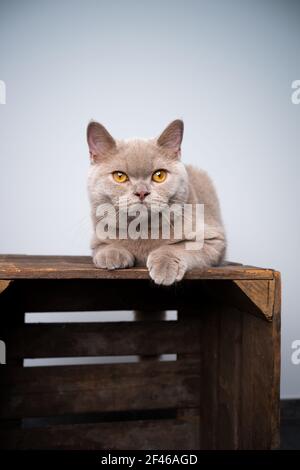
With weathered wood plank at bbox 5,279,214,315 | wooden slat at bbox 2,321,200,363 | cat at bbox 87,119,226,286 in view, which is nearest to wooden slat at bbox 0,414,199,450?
wooden slat at bbox 2,321,200,363

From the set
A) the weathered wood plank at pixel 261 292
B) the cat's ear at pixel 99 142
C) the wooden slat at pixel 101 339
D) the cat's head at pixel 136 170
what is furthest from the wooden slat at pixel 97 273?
the wooden slat at pixel 101 339

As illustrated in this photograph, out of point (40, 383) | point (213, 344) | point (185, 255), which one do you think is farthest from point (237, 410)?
point (40, 383)

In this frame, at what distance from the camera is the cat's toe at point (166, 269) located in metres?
0.97

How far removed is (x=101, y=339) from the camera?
5.04 feet

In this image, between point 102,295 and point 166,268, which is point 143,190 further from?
point 102,295

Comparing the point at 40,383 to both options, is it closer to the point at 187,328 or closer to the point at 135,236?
the point at 187,328

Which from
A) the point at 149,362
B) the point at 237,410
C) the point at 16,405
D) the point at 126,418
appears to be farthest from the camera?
the point at 126,418

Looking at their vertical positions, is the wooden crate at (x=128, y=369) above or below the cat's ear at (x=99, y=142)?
below

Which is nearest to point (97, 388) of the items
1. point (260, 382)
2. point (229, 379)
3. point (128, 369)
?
point (128, 369)

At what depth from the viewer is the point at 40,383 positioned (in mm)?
1479

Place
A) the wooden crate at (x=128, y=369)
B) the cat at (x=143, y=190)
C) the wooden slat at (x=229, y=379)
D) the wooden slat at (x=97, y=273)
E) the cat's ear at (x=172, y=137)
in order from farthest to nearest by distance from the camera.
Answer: the wooden crate at (x=128, y=369) → the wooden slat at (x=229, y=379) → the cat's ear at (x=172, y=137) → the cat at (x=143, y=190) → the wooden slat at (x=97, y=273)

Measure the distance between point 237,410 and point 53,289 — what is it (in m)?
0.75

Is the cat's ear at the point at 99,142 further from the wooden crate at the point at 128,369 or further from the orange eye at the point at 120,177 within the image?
the wooden crate at the point at 128,369

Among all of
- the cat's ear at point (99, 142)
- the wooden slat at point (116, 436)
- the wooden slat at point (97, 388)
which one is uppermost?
the cat's ear at point (99, 142)
